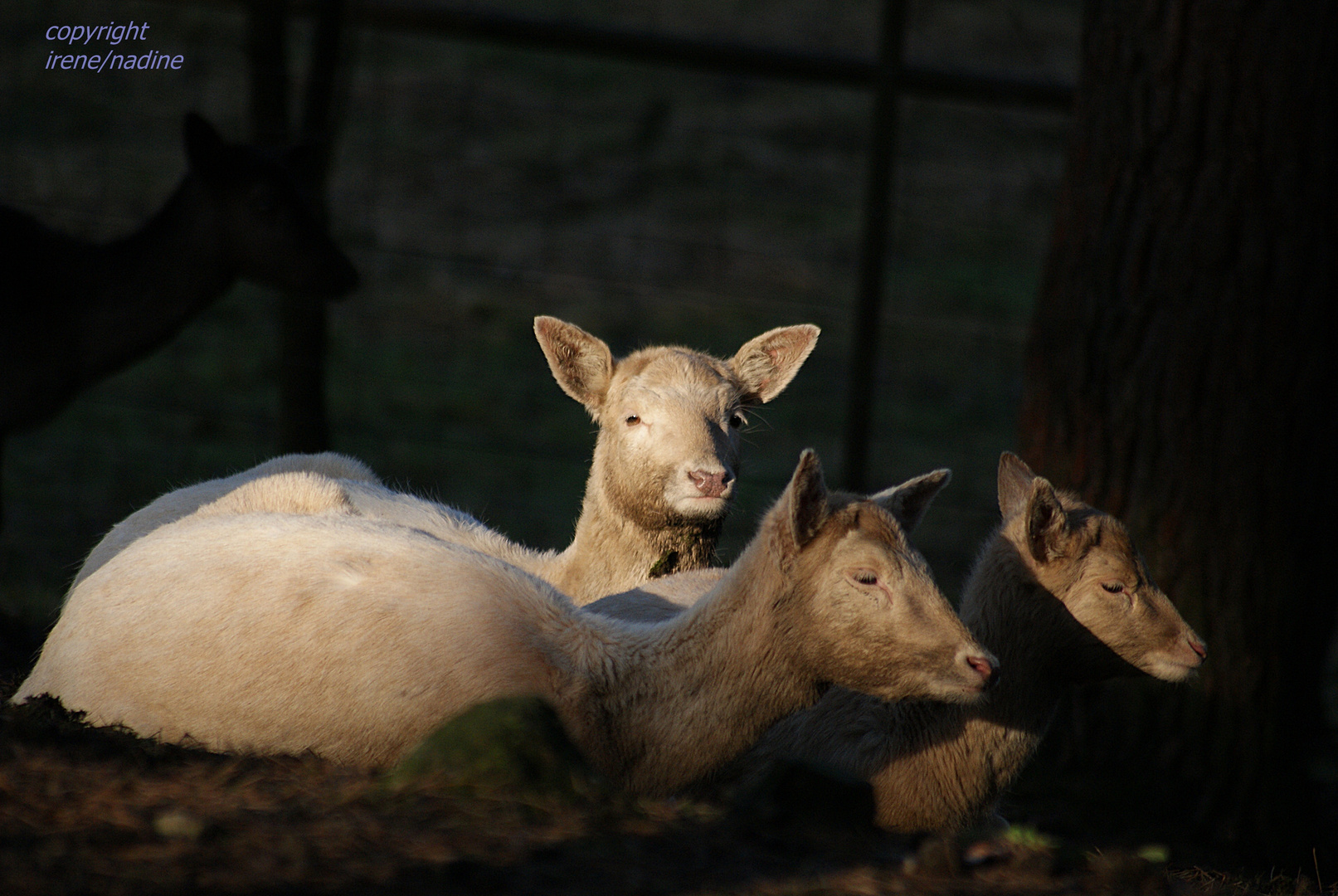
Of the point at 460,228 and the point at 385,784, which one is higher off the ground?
the point at 460,228

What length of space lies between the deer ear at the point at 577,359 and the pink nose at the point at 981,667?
2.34 meters

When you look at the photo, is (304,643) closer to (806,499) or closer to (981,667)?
(806,499)

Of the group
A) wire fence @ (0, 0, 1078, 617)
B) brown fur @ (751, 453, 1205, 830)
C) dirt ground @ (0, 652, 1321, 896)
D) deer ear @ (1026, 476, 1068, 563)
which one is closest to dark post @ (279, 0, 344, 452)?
wire fence @ (0, 0, 1078, 617)

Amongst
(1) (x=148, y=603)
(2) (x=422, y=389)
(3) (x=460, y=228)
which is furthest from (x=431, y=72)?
(1) (x=148, y=603)

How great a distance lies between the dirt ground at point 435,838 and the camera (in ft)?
9.51

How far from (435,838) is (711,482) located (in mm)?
2183

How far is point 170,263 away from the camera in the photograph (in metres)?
7.68

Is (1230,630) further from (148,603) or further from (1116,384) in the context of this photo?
(148,603)

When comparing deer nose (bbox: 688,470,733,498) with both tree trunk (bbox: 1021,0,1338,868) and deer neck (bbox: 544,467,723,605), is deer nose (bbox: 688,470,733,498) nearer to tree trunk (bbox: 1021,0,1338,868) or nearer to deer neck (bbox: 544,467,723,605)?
deer neck (bbox: 544,467,723,605)

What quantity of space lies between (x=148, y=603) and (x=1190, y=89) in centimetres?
464

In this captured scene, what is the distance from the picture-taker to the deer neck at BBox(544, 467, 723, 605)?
216 inches

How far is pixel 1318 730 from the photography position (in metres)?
6.43

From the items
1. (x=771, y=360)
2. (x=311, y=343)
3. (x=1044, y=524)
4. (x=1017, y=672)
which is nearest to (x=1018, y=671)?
(x=1017, y=672)

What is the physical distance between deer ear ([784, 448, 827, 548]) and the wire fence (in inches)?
160
